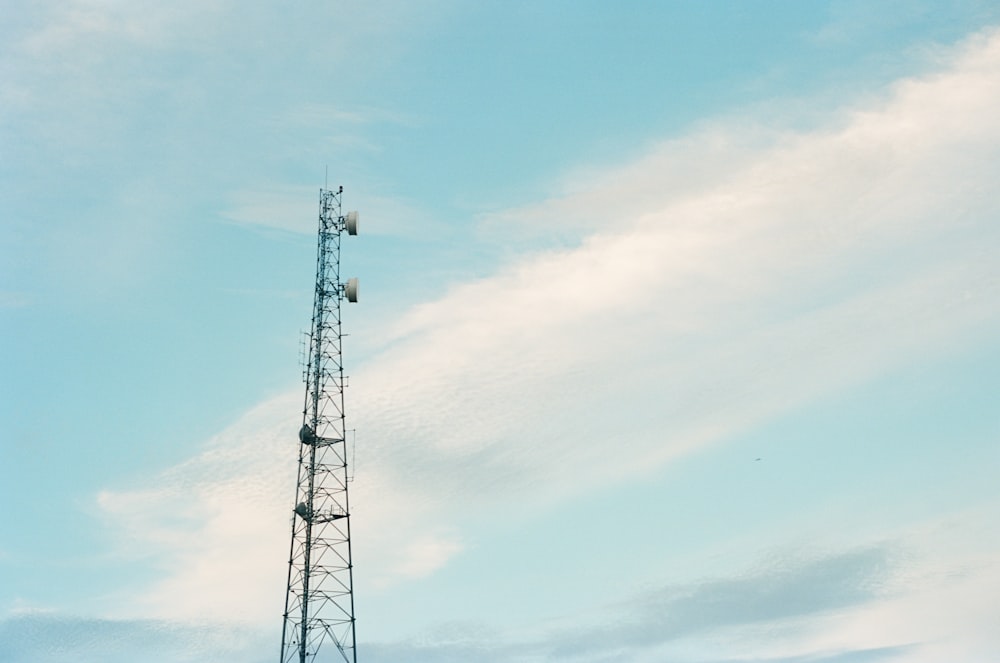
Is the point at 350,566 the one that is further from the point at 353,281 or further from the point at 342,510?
the point at 353,281

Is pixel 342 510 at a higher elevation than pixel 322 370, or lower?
lower

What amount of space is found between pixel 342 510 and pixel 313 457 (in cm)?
509

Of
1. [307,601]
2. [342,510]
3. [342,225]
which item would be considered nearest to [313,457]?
[342,510]

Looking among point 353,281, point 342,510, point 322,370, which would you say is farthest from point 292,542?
point 353,281

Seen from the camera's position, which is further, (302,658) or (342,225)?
(342,225)

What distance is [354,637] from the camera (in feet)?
337

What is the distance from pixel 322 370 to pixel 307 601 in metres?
19.2

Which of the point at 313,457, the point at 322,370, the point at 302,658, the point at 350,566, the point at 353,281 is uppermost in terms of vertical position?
the point at 353,281

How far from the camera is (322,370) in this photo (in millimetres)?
109250

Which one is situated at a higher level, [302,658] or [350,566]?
[350,566]

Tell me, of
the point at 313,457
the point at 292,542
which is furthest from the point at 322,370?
the point at 292,542

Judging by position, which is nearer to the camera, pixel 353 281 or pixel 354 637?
pixel 354 637

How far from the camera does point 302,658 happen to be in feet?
333

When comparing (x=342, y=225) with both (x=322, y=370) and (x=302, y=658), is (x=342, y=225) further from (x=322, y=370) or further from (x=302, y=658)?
(x=302, y=658)
